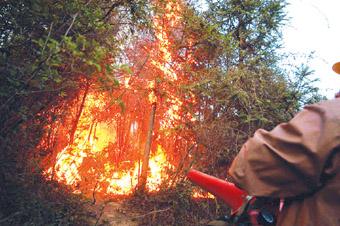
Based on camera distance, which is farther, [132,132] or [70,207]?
[132,132]

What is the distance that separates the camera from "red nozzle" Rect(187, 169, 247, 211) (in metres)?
2.54

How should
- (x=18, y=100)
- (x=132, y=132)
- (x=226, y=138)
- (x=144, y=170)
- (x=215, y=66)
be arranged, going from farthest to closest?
(x=132, y=132) < (x=215, y=66) < (x=144, y=170) < (x=226, y=138) < (x=18, y=100)

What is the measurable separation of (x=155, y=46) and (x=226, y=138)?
3691mm

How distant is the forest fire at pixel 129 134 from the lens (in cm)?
694

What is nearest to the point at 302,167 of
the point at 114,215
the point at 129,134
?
the point at 114,215

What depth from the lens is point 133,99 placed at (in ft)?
28.4

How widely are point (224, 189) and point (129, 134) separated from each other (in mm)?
6509

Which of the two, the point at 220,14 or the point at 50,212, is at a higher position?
the point at 220,14

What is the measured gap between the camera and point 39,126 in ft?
18.3

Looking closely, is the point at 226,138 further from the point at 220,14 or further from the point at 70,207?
the point at 220,14

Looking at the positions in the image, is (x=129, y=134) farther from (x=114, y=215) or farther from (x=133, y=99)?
(x=114, y=215)

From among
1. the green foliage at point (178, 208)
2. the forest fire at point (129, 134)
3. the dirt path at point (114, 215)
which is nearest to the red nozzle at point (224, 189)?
the dirt path at point (114, 215)

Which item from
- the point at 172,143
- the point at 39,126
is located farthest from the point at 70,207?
the point at 172,143

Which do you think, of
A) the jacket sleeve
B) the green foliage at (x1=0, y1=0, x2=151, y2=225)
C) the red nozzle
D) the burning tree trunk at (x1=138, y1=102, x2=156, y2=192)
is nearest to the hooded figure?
the jacket sleeve
